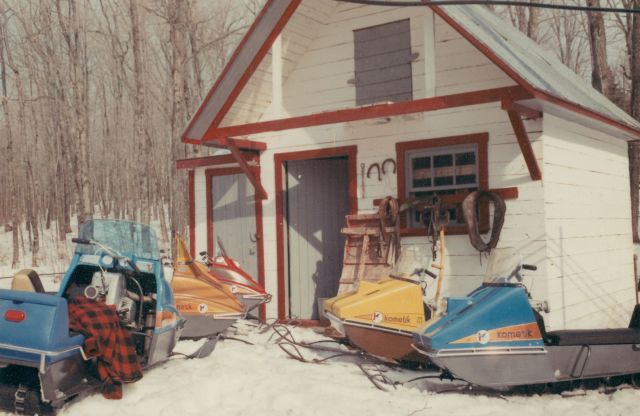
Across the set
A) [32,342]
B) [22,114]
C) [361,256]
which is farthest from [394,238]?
[22,114]

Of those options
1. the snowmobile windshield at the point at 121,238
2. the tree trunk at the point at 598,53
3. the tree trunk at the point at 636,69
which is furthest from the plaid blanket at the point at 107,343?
the tree trunk at the point at 598,53

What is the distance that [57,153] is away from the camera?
28156 millimetres

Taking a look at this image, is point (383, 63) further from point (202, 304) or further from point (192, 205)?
point (192, 205)

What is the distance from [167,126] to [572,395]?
28.7 metres

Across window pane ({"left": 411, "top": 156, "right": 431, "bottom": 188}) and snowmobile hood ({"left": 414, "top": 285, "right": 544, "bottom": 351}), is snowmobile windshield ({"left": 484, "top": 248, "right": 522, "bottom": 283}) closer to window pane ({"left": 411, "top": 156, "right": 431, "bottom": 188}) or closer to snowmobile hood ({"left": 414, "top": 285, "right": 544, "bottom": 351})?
snowmobile hood ({"left": 414, "top": 285, "right": 544, "bottom": 351})

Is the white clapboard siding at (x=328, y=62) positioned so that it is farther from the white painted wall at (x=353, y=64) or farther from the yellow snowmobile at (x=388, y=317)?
the yellow snowmobile at (x=388, y=317)

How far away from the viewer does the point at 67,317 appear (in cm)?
498

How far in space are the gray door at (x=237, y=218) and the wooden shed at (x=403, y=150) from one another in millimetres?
A: 27

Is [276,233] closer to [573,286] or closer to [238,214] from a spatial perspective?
[238,214]

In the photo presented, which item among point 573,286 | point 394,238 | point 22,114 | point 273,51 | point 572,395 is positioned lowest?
point 572,395

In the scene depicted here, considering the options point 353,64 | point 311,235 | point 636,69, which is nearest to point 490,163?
point 353,64

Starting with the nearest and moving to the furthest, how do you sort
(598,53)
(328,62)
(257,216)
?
(328,62) → (257,216) → (598,53)

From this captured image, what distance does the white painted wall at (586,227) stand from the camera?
24.9 ft

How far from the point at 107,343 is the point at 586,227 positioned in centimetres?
662
